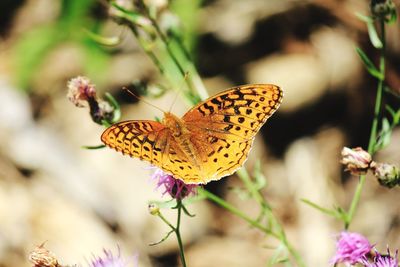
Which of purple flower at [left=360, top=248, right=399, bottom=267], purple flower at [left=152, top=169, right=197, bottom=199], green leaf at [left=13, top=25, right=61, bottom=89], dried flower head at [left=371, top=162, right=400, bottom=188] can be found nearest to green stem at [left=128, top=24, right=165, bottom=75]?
purple flower at [left=152, top=169, right=197, bottom=199]

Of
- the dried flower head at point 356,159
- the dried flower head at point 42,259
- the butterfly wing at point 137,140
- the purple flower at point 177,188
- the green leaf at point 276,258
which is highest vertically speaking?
the butterfly wing at point 137,140

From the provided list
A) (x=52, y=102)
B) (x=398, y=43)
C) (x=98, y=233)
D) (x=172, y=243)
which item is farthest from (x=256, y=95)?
(x=52, y=102)

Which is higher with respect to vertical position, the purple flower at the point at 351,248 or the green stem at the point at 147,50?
the green stem at the point at 147,50

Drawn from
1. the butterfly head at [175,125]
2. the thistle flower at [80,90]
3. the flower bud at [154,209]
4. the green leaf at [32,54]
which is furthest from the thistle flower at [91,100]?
the green leaf at [32,54]

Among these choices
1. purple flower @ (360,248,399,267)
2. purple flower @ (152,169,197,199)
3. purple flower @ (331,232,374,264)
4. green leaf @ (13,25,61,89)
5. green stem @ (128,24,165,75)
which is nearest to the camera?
purple flower @ (360,248,399,267)

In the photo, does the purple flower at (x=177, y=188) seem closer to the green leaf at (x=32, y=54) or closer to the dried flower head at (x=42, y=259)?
the dried flower head at (x=42, y=259)

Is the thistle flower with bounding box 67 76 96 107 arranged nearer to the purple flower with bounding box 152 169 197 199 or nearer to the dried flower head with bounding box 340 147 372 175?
the purple flower with bounding box 152 169 197 199
